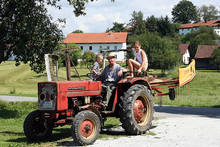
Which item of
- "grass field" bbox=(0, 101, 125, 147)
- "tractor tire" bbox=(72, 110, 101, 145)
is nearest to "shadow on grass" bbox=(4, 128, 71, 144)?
"grass field" bbox=(0, 101, 125, 147)

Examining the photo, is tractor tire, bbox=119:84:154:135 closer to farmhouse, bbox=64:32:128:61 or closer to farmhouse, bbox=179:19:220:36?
farmhouse, bbox=64:32:128:61

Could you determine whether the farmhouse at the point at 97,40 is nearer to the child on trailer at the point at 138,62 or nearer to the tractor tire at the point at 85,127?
the child on trailer at the point at 138,62

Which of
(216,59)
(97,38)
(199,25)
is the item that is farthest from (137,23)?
(199,25)

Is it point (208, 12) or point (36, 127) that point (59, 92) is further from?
point (208, 12)

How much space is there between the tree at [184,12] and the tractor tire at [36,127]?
484 feet

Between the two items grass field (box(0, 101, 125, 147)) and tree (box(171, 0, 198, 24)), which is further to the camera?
tree (box(171, 0, 198, 24))

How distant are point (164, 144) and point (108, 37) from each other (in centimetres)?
9514

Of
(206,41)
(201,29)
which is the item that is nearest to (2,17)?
(206,41)

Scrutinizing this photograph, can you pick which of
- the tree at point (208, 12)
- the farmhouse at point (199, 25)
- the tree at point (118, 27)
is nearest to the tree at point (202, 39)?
the farmhouse at point (199, 25)

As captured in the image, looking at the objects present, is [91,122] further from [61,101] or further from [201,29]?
[201,29]

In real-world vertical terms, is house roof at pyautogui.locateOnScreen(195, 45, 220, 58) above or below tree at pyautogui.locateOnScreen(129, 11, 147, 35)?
below

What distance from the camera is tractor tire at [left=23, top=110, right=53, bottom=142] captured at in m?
8.88

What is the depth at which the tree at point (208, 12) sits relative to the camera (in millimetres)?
148387

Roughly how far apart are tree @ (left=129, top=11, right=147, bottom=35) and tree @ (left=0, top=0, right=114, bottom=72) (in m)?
86.6
